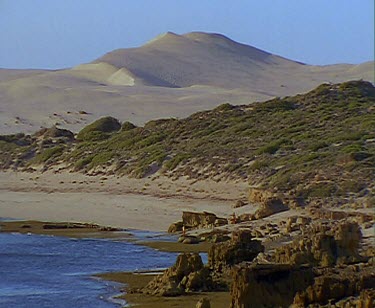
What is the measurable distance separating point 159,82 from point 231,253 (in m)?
88.1

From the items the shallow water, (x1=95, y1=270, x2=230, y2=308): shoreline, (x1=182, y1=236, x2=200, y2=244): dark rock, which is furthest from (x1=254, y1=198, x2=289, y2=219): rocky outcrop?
(x1=95, y1=270, x2=230, y2=308): shoreline

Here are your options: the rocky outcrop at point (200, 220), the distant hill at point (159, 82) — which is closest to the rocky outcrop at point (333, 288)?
the rocky outcrop at point (200, 220)

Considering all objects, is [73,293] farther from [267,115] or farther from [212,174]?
[267,115]

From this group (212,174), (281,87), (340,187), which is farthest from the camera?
(281,87)

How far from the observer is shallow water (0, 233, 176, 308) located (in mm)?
14258

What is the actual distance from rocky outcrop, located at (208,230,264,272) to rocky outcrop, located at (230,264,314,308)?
3581mm

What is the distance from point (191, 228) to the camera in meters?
22.7

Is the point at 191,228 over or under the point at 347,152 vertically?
under

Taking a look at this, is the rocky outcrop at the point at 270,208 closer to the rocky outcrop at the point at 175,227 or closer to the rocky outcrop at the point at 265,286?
the rocky outcrop at the point at 175,227

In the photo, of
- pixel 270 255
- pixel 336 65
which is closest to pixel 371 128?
pixel 270 255

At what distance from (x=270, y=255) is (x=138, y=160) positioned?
18.9m

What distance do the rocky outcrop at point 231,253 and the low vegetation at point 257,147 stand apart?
8.48 meters

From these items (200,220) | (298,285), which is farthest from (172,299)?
(200,220)

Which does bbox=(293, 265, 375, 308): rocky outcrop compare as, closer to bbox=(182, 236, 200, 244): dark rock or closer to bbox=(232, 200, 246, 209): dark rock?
bbox=(182, 236, 200, 244): dark rock
